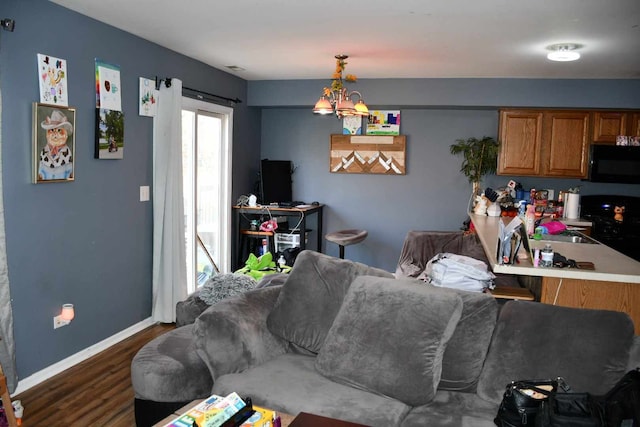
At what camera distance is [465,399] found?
2318mm

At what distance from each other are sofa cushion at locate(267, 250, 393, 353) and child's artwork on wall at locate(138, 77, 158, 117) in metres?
2.20

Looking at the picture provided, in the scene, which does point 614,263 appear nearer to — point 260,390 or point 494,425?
point 494,425

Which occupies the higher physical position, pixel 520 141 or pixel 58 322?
pixel 520 141

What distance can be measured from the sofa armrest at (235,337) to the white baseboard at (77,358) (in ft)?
4.77

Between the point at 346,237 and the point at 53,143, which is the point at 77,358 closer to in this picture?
the point at 53,143

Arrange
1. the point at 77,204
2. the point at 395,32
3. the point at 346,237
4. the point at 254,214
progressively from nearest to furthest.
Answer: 1. the point at 77,204
2. the point at 395,32
3. the point at 346,237
4. the point at 254,214

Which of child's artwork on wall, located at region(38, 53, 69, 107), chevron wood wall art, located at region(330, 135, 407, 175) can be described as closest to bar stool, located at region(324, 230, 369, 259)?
chevron wood wall art, located at region(330, 135, 407, 175)

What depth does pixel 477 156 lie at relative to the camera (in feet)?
19.8

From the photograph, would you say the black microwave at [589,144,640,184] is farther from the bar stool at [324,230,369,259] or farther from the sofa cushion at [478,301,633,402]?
the sofa cushion at [478,301,633,402]

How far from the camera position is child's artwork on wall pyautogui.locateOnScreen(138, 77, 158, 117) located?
4.23 metres

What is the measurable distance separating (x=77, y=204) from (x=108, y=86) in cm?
90

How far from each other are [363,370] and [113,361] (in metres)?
2.15

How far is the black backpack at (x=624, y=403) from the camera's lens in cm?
175

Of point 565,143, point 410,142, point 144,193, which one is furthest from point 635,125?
point 144,193
